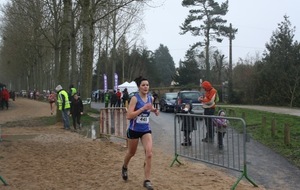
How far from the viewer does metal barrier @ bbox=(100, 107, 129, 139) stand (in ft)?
41.3

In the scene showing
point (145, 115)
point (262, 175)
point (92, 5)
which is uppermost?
point (92, 5)

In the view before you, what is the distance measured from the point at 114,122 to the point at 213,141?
5.76 metres

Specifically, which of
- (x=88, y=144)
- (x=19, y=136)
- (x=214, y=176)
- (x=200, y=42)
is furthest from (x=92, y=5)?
(x=200, y=42)

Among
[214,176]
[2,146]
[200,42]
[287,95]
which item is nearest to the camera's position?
[214,176]

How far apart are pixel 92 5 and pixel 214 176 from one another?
17423mm

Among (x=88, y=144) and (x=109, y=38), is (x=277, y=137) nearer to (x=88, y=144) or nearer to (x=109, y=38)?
(x=88, y=144)

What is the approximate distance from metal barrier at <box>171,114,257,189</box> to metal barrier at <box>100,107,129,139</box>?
10.5ft

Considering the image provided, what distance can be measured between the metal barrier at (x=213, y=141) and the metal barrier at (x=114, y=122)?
3197 millimetres

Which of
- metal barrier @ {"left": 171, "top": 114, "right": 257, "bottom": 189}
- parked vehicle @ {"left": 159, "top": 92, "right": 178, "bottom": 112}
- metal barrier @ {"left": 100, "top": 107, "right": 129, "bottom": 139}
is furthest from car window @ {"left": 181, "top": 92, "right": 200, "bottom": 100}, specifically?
metal barrier @ {"left": 171, "top": 114, "right": 257, "bottom": 189}

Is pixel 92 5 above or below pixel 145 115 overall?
above

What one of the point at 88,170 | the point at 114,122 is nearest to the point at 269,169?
the point at 88,170

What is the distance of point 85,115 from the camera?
2384cm

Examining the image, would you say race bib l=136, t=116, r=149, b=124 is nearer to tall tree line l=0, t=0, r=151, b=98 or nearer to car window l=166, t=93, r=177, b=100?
tall tree line l=0, t=0, r=151, b=98

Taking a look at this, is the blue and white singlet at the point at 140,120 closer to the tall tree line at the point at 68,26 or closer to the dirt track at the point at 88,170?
the dirt track at the point at 88,170
